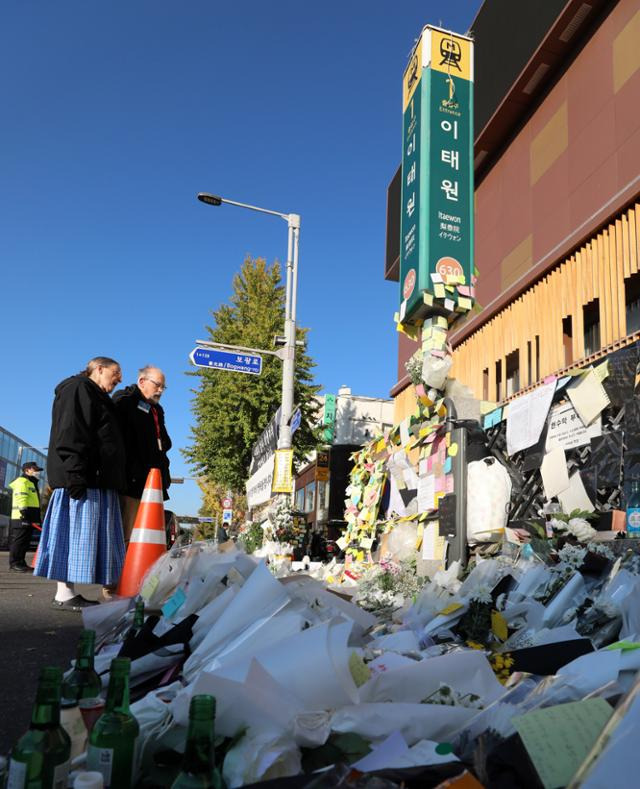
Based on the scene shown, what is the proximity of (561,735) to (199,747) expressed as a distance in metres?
0.65

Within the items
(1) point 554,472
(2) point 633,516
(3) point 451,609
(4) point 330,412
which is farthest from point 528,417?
(4) point 330,412

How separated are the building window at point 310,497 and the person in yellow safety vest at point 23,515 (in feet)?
24.2

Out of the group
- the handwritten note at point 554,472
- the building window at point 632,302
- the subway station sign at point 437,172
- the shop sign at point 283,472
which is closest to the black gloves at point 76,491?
the handwritten note at point 554,472

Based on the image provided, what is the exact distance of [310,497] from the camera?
57.2ft

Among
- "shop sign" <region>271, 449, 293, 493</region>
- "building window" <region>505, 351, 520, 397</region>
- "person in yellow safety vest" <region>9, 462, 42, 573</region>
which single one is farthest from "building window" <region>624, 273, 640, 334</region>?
"person in yellow safety vest" <region>9, 462, 42, 573</region>

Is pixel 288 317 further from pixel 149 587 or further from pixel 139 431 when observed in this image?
pixel 149 587

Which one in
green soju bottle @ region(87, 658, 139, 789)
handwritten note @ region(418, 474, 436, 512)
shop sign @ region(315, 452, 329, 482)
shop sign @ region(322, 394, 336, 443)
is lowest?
green soju bottle @ region(87, 658, 139, 789)

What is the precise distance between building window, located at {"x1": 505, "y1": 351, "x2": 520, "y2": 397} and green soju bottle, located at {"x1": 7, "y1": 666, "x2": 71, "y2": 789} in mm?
8143

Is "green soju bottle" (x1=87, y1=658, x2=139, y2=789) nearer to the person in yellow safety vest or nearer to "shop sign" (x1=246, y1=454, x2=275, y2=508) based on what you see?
the person in yellow safety vest

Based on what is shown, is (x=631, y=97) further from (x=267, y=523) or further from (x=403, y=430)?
(x=267, y=523)

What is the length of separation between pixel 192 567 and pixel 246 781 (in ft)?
6.57

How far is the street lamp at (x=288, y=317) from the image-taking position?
12250 mm

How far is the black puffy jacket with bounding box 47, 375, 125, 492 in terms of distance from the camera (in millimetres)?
4023

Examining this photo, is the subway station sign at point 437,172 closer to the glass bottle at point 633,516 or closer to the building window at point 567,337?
the building window at point 567,337
